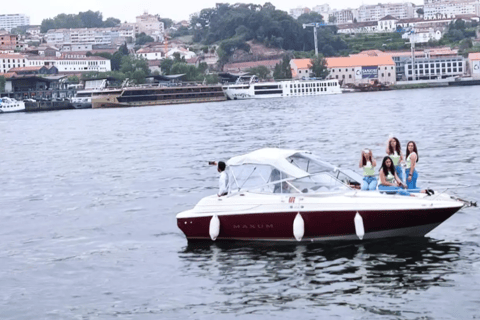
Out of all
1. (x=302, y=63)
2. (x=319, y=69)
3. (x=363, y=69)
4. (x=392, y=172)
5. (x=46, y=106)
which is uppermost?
(x=302, y=63)

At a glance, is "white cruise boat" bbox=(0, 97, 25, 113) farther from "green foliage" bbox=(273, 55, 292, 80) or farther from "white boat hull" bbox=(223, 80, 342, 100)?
"green foliage" bbox=(273, 55, 292, 80)

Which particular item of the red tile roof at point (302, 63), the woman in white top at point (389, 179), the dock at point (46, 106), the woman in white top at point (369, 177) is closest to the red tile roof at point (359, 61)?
the red tile roof at point (302, 63)

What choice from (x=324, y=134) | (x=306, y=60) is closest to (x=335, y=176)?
(x=324, y=134)

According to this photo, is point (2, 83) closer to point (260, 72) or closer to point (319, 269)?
point (260, 72)

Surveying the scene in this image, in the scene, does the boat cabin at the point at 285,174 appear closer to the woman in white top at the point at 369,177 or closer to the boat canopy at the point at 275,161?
the boat canopy at the point at 275,161

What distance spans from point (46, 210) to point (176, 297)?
12.7 m

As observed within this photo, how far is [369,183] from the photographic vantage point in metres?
20.8

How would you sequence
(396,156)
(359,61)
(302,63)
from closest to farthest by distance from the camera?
(396,156) → (359,61) → (302,63)

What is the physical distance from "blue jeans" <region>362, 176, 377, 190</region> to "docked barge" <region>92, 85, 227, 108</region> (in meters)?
134

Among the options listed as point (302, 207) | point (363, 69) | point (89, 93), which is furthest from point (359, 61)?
point (302, 207)

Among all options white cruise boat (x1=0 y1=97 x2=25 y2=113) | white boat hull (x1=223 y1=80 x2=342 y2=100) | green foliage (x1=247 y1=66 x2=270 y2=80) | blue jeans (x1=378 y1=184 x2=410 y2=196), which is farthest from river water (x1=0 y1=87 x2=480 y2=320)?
green foliage (x1=247 y1=66 x2=270 y2=80)

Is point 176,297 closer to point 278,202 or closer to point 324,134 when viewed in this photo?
point 278,202

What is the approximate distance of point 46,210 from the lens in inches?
1150

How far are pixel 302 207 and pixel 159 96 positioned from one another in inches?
5504
